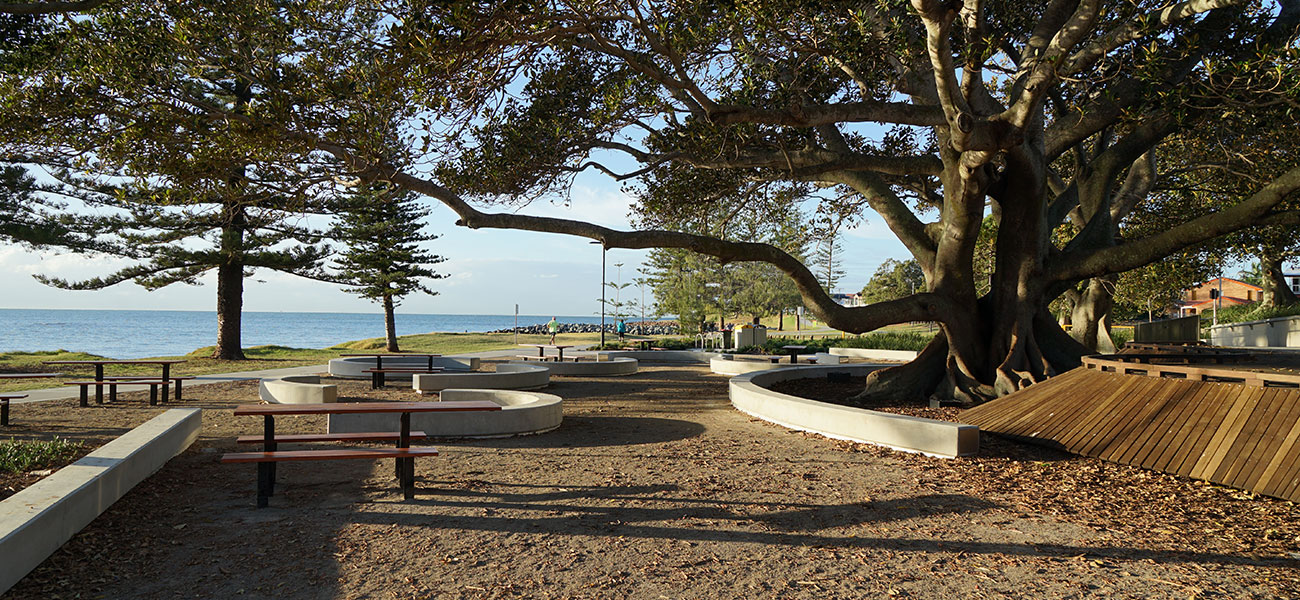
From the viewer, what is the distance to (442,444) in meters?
7.50

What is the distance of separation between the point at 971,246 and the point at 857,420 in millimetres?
3511

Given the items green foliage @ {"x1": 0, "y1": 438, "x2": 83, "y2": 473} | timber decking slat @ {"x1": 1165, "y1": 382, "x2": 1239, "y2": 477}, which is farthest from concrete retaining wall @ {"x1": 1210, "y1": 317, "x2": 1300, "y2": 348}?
green foliage @ {"x1": 0, "y1": 438, "x2": 83, "y2": 473}

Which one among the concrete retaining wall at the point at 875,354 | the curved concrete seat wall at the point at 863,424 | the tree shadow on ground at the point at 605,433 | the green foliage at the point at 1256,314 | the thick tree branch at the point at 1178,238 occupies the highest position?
the thick tree branch at the point at 1178,238

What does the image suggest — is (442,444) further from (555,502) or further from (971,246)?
(971,246)

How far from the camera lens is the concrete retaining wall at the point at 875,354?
2115cm

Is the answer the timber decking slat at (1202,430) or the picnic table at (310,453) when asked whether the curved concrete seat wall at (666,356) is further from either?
the picnic table at (310,453)

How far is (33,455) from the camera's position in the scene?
231 inches

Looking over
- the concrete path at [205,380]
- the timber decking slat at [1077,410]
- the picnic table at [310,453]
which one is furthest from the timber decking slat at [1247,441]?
the concrete path at [205,380]

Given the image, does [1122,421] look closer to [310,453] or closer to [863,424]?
[863,424]

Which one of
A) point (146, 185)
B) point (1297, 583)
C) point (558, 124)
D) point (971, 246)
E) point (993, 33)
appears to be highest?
point (993, 33)

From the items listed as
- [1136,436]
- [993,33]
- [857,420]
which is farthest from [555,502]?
[993,33]

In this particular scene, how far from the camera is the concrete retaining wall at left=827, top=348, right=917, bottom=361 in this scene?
21153 millimetres

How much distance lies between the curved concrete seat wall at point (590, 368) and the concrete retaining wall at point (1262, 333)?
65.5 feet

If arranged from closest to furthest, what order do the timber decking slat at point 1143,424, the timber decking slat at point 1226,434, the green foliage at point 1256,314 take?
1. the timber decking slat at point 1226,434
2. the timber decking slat at point 1143,424
3. the green foliage at point 1256,314
